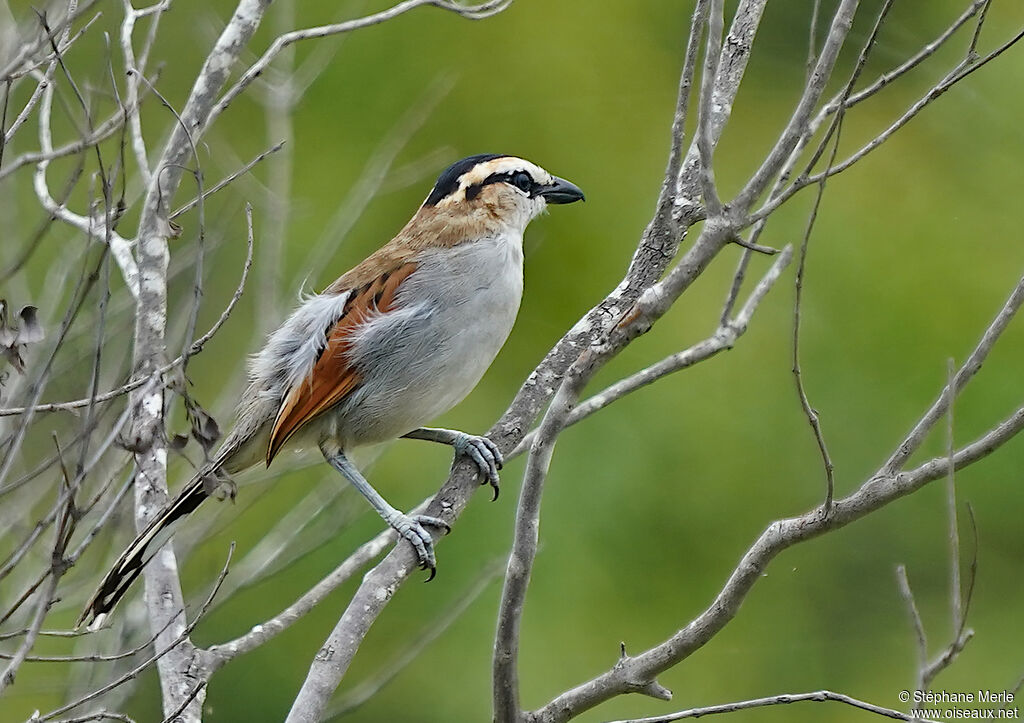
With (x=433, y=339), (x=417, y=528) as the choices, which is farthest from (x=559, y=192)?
(x=417, y=528)

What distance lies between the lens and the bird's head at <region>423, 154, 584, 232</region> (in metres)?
4.36

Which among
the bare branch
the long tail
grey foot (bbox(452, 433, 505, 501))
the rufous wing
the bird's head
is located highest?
the bird's head

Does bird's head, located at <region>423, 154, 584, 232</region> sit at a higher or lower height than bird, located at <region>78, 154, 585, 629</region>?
higher

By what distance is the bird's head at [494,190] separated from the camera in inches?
172

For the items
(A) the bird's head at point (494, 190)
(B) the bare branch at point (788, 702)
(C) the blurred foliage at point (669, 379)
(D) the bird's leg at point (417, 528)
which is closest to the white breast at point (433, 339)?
(A) the bird's head at point (494, 190)

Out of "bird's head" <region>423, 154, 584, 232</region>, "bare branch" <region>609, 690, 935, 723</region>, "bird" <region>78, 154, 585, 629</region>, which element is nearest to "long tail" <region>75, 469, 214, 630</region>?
"bird" <region>78, 154, 585, 629</region>

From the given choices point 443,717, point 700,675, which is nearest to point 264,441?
point 443,717

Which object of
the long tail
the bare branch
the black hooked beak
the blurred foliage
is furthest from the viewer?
the blurred foliage

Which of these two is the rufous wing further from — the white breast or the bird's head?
the bird's head

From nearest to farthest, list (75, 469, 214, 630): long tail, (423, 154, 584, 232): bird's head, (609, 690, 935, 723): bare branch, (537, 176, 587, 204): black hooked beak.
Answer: (609, 690, 935, 723): bare branch → (75, 469, 214, 630): long tail → (423, 154, 584, 232): bird's head → (537, 176, 587, 204): black hooked beak

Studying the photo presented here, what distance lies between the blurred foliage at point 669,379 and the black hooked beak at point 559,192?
2.09 m

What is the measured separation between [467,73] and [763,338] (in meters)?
2.85

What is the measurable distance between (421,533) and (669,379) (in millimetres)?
4697

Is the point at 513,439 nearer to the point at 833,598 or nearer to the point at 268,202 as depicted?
the point at 268,202
